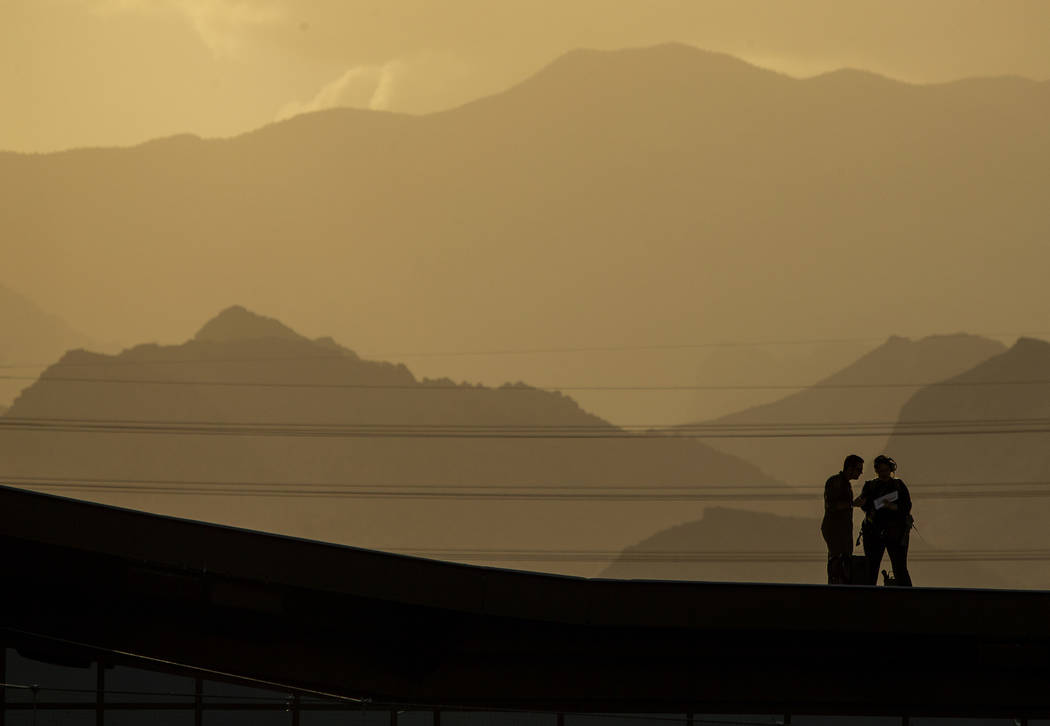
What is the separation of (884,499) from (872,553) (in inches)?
27.5

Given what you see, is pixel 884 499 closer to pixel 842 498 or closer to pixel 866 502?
pixel 866 502

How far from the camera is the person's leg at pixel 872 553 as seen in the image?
16656mm

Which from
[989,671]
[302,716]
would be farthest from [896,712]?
[302,716]

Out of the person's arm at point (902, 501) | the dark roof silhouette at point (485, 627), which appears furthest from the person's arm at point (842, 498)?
the dark roof silhouette at point (485, 627)

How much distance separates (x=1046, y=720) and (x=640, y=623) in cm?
441

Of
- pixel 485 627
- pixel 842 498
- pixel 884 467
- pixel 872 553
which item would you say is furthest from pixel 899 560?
pixel 485 627

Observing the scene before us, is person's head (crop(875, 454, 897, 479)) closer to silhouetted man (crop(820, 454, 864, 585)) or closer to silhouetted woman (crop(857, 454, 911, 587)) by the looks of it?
silhouetted woman (crop(857, 454, 911, 587))

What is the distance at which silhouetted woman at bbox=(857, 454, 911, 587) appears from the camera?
1650 centimetres

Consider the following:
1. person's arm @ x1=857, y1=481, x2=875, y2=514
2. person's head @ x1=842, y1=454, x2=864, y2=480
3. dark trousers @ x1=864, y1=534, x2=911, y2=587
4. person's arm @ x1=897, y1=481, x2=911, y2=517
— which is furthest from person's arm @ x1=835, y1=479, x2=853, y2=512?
person's arm @ x1=897, y1=481, x2=911, y2=517

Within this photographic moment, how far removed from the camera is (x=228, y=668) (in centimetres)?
1599

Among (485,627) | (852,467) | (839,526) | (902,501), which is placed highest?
(852,467)

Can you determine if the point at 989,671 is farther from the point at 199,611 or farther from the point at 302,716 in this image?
the point at 199,611

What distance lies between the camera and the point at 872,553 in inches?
662

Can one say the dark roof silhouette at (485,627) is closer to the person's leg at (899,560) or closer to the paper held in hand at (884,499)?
the person's leg at (899,560)
